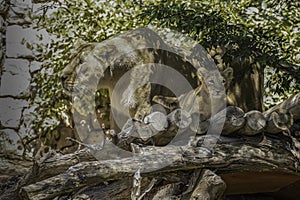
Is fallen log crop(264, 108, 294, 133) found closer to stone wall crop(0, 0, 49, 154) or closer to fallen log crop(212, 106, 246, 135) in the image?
fallen log crop(212, 106, 246, 135)

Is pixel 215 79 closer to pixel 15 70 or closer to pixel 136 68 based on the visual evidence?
pixel 136 68

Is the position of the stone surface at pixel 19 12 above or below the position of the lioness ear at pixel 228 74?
above

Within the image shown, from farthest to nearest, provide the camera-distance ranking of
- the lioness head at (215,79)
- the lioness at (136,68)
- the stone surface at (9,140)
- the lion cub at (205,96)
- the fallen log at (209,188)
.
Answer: the stone surface at (9,140) → the lioness at (136,68) → the lioness head at (215,79) → the lion cub at (205,96) → the fallen log at (209,188)

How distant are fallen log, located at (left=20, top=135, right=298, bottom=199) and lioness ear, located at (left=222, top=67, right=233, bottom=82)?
1.00m

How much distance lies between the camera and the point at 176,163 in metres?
2.00

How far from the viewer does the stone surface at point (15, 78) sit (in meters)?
4.32

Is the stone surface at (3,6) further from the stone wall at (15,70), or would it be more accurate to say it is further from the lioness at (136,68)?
the lioness at (136,68)

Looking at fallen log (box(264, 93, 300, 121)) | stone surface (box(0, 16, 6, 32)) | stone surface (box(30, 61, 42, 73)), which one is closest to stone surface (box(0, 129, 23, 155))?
stone surface (box(30, 61, 42, 73))

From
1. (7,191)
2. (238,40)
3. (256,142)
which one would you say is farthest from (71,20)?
(256,142)

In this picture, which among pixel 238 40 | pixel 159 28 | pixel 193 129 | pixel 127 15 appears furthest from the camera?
pixel 127 15

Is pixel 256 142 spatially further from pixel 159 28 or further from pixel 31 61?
pixel 31 61

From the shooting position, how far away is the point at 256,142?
214 centimetres

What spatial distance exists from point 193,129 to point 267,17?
Result: 2005 millimetres

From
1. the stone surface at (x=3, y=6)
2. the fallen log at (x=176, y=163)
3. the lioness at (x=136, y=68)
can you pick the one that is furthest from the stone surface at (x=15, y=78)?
the fallen log at (x=176, y=163)
